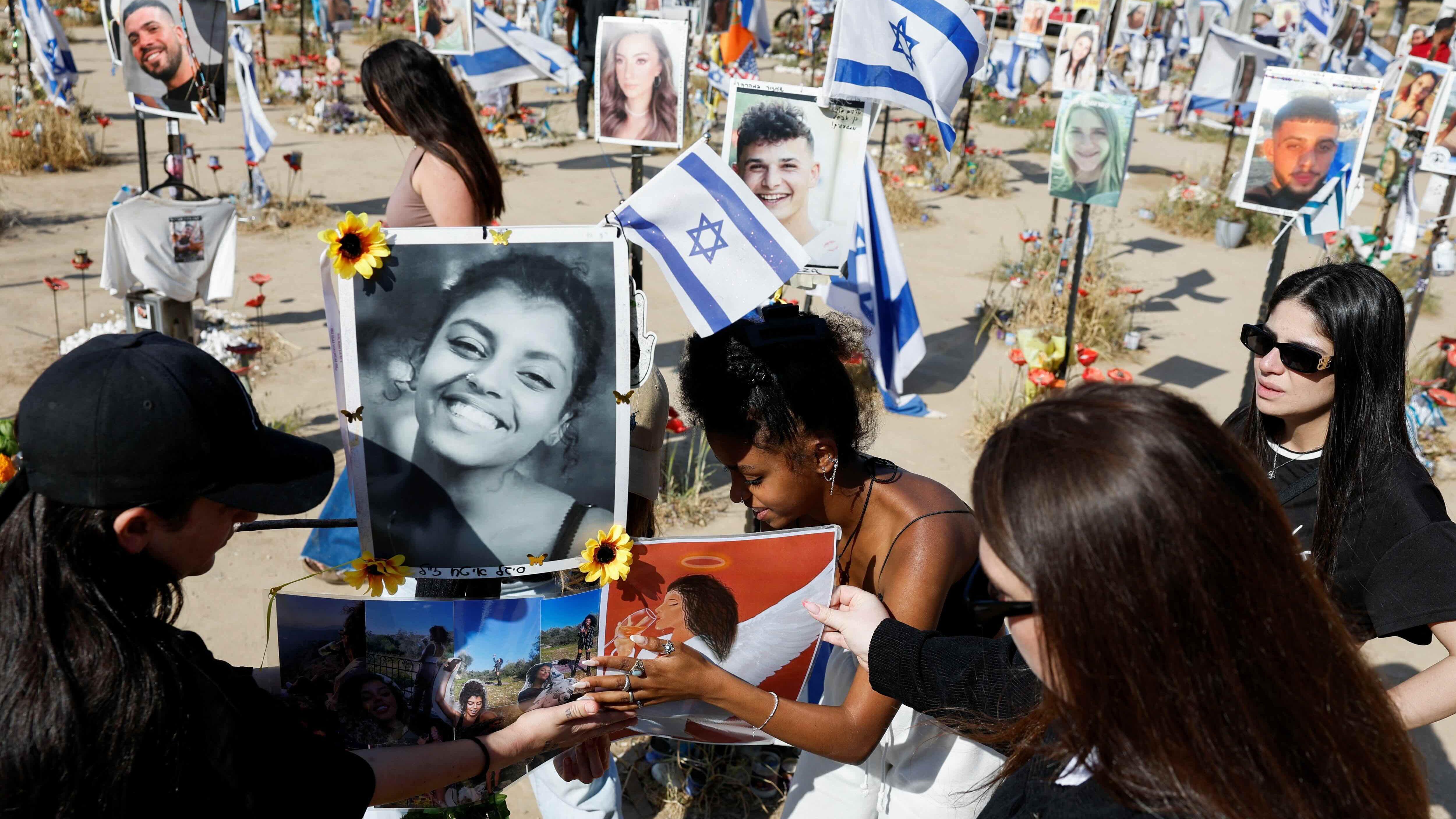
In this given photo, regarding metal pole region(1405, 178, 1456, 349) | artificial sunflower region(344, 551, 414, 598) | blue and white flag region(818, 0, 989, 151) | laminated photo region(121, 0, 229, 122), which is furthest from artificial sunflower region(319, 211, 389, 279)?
metal pole region(1405, 178, 1456, 349)

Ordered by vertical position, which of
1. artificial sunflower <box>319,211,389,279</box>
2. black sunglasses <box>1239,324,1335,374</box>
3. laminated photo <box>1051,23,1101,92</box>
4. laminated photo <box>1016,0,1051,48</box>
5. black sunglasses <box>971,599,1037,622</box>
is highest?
laminated photo <box>1016,0,1051,48</box>

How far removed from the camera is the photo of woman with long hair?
170 cm

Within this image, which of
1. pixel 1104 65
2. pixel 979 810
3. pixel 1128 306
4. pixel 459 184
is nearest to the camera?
pixel 979 810

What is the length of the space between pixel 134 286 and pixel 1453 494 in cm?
634

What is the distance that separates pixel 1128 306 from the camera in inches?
276

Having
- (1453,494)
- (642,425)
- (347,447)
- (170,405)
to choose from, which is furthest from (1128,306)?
(170,405)

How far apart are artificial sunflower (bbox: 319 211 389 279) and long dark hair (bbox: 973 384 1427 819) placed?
1114 millimetres

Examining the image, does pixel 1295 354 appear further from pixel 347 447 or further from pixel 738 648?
pixel 347 447

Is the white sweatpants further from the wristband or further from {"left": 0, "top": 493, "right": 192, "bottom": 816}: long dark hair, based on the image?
{"left": 0, "top": 493, "right": 192, "bottom": 816}: long dark hair

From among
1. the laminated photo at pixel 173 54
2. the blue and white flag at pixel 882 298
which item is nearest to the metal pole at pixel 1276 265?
the blue and white flag at pixel 882 298

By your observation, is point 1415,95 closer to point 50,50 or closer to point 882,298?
point 882,298

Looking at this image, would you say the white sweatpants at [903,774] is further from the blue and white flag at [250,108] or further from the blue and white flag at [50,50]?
the blue and white flag at [50,50]

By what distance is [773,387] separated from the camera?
1788 millimetres

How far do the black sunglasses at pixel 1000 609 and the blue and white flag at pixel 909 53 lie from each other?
6.89ft
